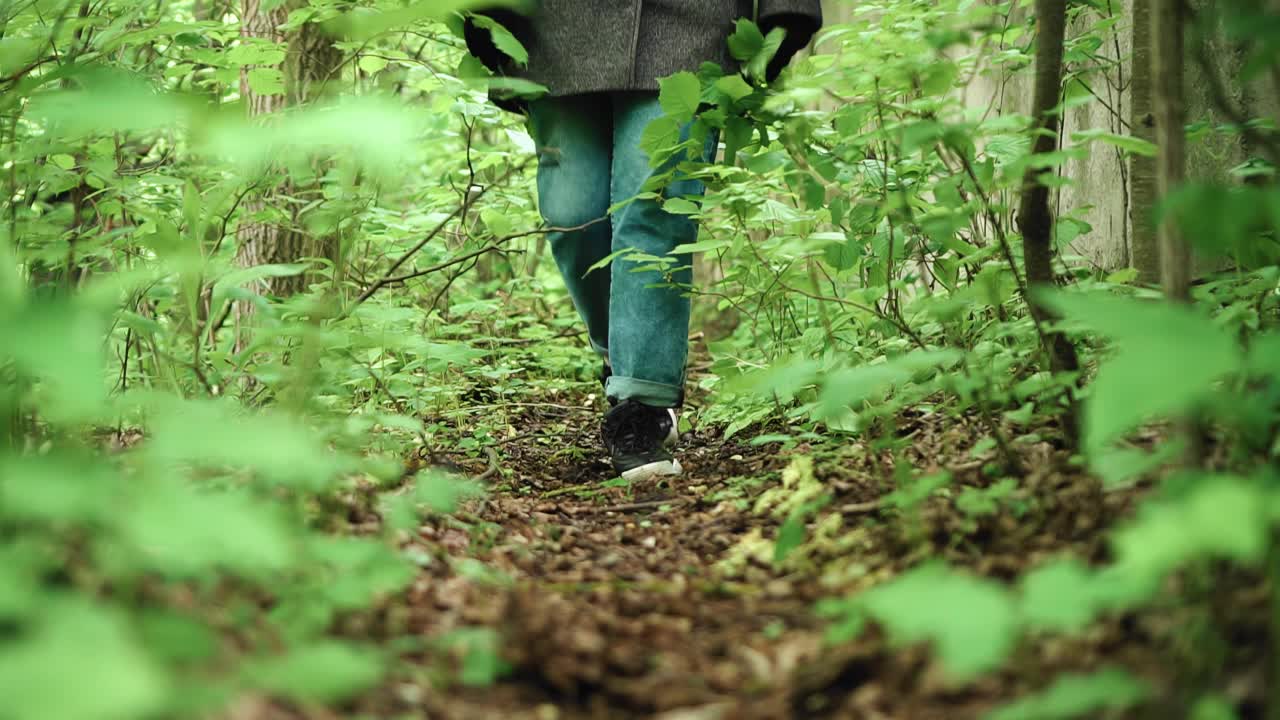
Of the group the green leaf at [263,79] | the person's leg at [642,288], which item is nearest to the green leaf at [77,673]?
the person's leg at [642,288]

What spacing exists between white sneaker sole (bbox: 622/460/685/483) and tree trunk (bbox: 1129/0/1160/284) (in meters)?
1.31

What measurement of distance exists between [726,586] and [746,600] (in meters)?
0.07

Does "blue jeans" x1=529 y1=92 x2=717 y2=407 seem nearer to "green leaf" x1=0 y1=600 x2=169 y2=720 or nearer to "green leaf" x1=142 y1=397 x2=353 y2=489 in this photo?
"green leaf" x1=142 y1=397 x2=353 y2=489

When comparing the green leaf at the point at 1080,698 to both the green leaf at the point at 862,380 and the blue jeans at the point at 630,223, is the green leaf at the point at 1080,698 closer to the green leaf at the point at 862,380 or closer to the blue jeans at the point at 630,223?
the green leaf at the point at 862,380

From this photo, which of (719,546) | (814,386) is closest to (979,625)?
(719,546)

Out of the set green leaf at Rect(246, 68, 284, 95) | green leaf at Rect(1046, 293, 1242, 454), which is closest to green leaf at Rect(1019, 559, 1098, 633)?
green leaf at Rect(1046, 293, 1242, 454)

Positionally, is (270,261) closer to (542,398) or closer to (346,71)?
(542,398)

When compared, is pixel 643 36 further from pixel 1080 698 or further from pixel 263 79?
pixel 1080 698

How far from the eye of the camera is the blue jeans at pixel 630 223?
8.71ft

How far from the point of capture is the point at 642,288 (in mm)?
2654

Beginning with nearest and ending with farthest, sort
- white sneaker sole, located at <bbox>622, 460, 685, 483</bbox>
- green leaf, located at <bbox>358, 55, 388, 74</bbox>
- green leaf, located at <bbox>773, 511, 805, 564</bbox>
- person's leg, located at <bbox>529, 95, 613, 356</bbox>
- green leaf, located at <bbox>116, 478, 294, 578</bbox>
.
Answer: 1. green leaf, located at <bbox>116, 478, 294, 578</bbox>
2. green leaf, located at <bbox>773, 511, 805, 564</bbox>
3. white sneaker sole, located at <bbox>622, 460, 685, 483</bbox>
4. person's leg, located at <bbox>529, 95, 613, 356</bbox>
5. green leaf, located at <bbox>358, 55, 388, 74</bbox>

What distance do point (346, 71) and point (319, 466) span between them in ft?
14.4

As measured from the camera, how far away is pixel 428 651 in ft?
3.86

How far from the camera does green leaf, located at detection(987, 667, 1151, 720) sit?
87cm
